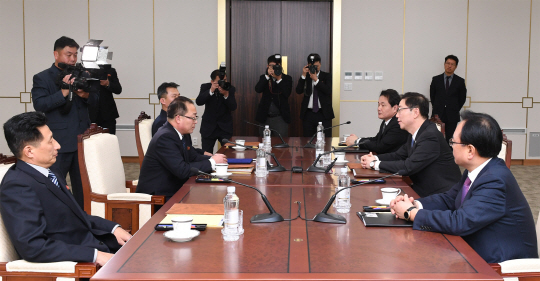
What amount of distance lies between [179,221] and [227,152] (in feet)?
7.95

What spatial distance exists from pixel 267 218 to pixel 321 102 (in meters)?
4.46

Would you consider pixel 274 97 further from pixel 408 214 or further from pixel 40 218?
pixel 40 218

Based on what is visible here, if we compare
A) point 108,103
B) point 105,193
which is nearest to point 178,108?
point 105,193

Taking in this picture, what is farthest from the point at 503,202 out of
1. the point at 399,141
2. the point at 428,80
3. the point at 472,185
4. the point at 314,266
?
the point at 428,80

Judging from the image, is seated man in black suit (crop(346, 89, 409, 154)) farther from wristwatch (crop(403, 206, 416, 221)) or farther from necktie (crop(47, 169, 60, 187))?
necktie (crop(47, 169, 60, 187))

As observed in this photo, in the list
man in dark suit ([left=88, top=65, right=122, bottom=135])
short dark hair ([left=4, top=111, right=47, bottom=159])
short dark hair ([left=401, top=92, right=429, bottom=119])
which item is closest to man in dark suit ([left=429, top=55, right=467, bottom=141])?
short dark hair ([left=401, top=92, right=429, bottom=119])

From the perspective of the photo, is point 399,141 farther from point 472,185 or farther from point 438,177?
point 472,185

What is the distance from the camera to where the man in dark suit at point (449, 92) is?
7570 mm

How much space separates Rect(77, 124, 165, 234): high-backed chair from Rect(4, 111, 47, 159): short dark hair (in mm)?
1020

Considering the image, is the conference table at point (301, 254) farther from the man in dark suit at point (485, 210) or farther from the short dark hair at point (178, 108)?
the short dark hair at point (178, 108)

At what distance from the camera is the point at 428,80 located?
313 inches

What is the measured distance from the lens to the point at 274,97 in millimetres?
6738

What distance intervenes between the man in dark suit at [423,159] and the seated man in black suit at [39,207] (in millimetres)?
1936

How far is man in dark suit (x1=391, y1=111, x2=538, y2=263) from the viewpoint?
2068 mm
